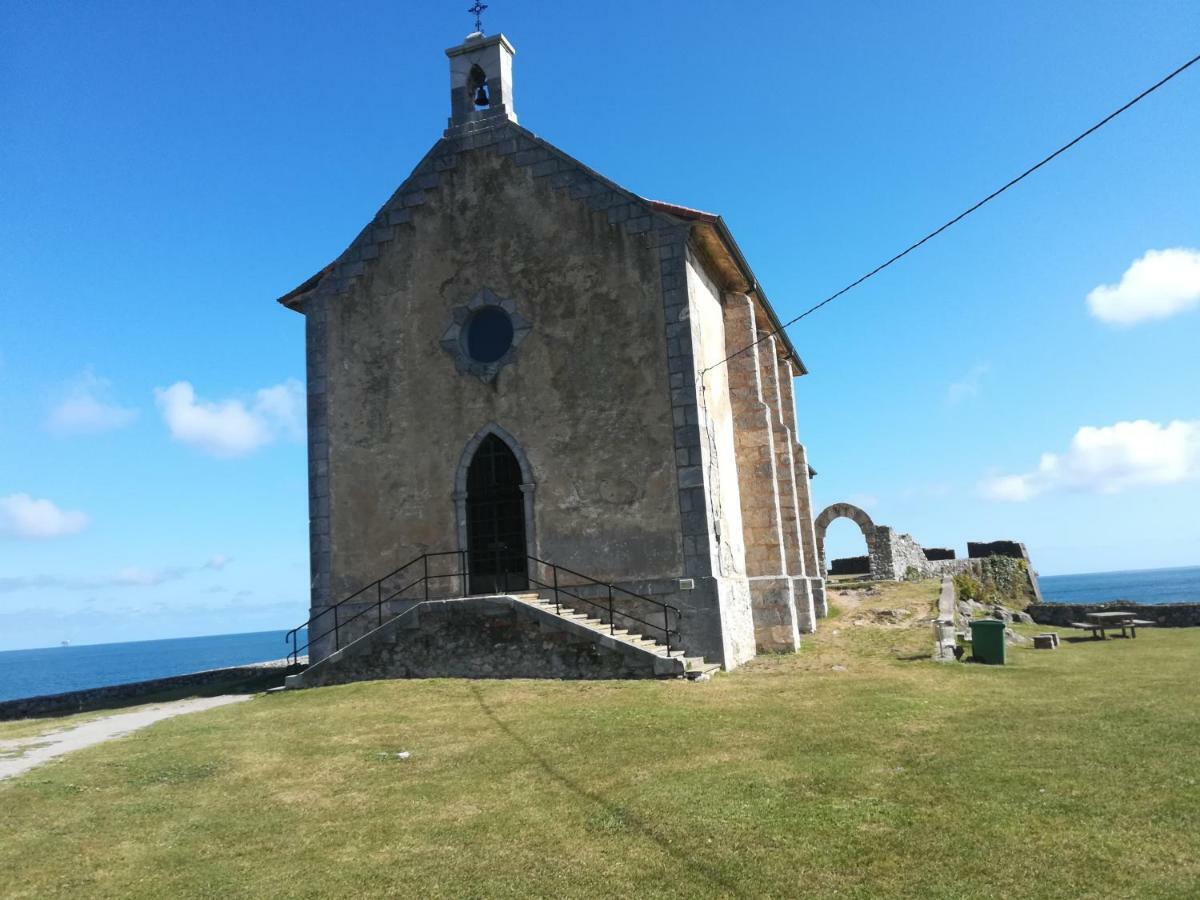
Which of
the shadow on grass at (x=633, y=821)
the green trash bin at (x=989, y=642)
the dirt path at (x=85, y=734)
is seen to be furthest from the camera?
the green trash bin at (x=989, y=642)

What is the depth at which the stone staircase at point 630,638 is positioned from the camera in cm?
1436

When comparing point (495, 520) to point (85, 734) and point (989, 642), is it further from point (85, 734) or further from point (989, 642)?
point (989, 642)

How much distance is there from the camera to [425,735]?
1095cm

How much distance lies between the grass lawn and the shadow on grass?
0.02 metres

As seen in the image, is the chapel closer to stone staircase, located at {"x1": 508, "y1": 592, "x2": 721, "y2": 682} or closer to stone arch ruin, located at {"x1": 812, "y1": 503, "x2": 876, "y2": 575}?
stone staircase, located at {"x1": 508, "y1": 592, "x2": 721, "y2": 682}

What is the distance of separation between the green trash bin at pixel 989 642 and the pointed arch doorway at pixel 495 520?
8.43 meters

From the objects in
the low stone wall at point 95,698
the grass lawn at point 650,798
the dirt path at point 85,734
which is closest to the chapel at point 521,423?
the dirt path at point 85,734

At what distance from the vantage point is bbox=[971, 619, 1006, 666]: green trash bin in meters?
15.5

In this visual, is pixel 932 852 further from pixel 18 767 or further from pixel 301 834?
pixel 18 767

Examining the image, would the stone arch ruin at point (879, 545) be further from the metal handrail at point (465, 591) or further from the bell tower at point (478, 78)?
the bell tower at point (478, 78)

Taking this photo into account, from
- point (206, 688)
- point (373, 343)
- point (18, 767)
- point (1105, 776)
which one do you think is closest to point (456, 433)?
point (373, 343)

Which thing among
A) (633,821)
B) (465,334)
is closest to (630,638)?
(465,334)

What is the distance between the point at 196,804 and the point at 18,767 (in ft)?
11.8

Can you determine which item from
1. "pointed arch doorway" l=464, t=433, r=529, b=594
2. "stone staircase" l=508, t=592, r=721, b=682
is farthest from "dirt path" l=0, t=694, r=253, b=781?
"stone staircase" l=508, t=592, r=721, b=682
